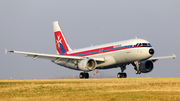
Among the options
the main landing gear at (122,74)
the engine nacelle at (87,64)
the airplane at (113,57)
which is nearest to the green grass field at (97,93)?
the airplane at (113,57)

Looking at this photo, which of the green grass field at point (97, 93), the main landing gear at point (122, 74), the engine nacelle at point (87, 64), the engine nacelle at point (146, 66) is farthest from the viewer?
the main landing gear at point (122, 74)

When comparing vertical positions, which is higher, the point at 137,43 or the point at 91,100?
the point at 137,43

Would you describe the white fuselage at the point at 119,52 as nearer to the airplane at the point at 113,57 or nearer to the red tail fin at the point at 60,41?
the airplane at the point at 113,57

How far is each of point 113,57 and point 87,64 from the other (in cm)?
400

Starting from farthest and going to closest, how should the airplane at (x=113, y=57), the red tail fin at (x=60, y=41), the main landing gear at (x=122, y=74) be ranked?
1. the red tail fin at (x=60, y=41)
2. the main landing gear at (x=122, y=74)
3. the airplane at (x=113, y=57)

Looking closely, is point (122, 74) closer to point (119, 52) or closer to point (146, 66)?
point (146, 66)

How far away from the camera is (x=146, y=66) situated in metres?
43.8

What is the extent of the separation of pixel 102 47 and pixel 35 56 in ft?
34.3

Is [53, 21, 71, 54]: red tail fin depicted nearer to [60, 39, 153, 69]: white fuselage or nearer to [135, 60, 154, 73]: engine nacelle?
[60, 39, 153, 69]: white fuselage

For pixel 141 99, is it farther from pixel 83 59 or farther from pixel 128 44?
pixel 83 59

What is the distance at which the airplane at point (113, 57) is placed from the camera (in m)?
38.7

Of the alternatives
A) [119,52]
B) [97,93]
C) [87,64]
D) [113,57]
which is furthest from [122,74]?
[97,93]

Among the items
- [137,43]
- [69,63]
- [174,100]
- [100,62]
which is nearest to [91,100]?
[174,100]

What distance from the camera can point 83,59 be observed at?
44375 mm
